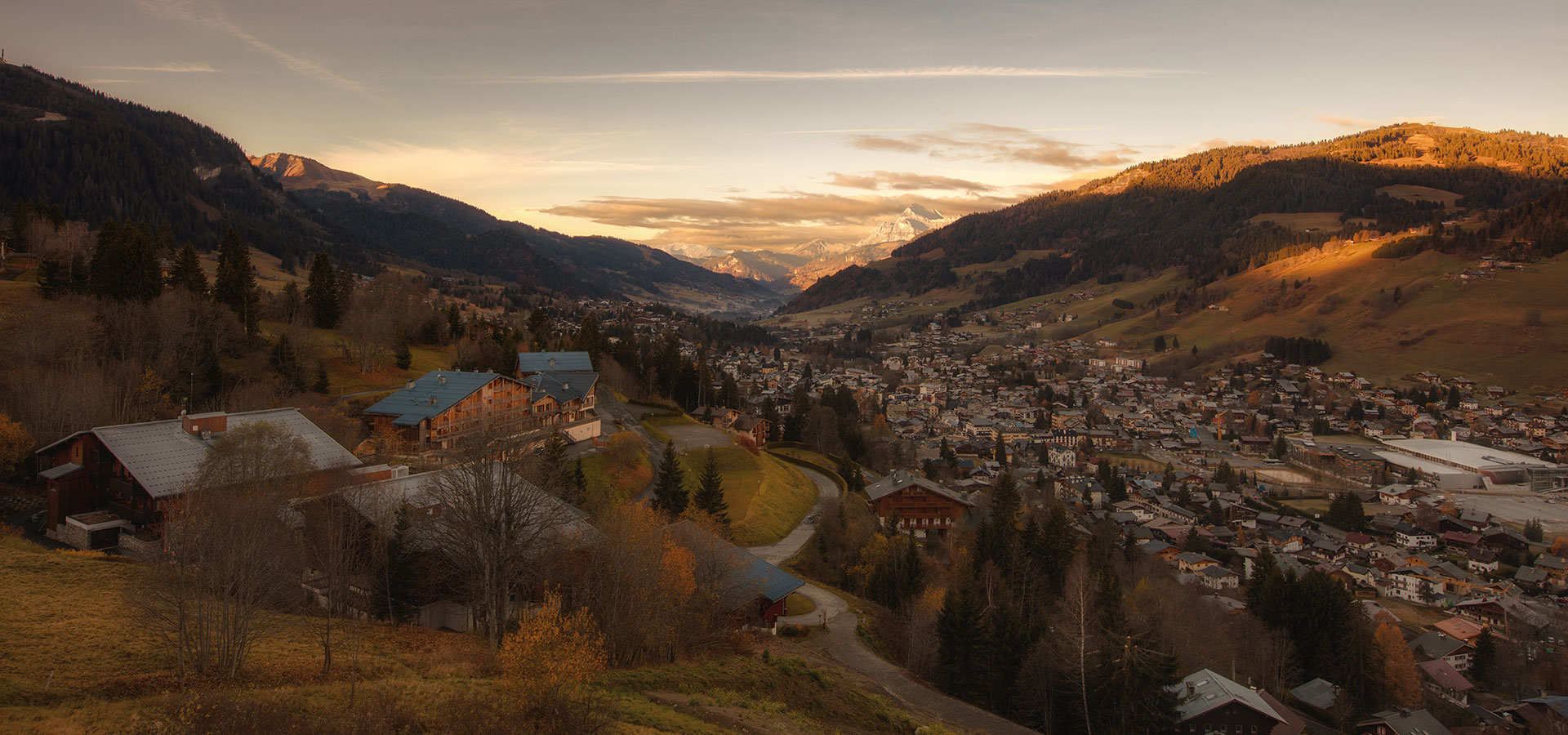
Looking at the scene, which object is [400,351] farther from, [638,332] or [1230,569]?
[638,332]

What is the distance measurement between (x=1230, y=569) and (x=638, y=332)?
11472cm

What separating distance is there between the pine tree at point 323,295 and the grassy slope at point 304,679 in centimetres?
3519

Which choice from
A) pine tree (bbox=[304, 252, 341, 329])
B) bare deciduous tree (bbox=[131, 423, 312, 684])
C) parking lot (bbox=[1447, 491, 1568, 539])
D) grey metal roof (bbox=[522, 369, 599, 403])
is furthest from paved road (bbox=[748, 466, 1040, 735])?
parking lot (bbox=[1447, 491, 1568, 539])

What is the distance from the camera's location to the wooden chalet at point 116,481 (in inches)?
993

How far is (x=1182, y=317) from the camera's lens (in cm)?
17388

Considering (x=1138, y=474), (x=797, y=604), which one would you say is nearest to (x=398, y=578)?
(x=797, y=604)

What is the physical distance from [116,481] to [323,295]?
1313 inches

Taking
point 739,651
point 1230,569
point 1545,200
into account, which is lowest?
point 1230,569

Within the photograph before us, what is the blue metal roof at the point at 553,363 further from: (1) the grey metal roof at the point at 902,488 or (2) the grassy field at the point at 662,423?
(1) the grey metal roof at the point at 902,488

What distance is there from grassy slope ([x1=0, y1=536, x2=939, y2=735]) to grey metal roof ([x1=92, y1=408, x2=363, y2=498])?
11.8 ft

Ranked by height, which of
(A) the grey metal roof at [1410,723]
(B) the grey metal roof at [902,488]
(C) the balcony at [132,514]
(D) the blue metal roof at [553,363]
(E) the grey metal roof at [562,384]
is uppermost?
(D) the blue metal roof at [553,363]

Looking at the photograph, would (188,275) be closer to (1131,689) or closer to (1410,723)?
(1131,689)

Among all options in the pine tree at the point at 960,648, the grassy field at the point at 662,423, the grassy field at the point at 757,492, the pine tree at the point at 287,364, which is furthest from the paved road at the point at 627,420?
the pine tree at the point at 960,648

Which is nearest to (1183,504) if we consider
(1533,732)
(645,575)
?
(1533,732)
